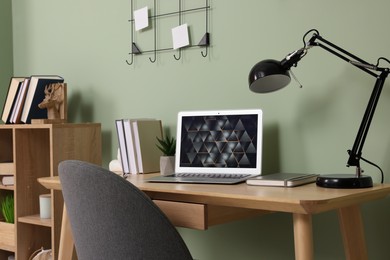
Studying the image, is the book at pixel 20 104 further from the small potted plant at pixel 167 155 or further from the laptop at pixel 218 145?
the laptop at pixel 218 145

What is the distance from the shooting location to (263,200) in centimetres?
153

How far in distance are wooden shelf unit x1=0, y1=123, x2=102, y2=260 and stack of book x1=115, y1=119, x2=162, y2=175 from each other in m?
0.33

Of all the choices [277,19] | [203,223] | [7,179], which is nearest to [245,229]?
[203,223]

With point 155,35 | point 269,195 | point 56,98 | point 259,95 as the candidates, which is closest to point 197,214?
point 269,195

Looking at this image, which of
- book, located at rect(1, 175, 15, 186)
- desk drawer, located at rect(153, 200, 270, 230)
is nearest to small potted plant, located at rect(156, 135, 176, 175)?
desk drawer, located at rect(153, 200, 270, 230)

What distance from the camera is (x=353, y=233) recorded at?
1846 mm

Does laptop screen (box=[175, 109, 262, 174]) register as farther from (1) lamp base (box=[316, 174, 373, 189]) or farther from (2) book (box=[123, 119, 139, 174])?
(1) lamp base (box=[316, 174, 373, 189])

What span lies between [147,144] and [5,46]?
4.49 feet

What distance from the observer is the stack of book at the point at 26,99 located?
2.72 m

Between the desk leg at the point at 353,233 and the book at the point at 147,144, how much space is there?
82 cm

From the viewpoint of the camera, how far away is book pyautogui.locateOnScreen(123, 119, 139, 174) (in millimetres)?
2320

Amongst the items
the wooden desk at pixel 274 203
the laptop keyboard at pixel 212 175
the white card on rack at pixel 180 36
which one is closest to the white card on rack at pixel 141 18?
the white card on rack at pixel 180 36

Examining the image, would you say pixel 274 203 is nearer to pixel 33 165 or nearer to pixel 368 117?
pixel 368 117

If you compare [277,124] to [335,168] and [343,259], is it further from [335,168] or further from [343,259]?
[343,259]
